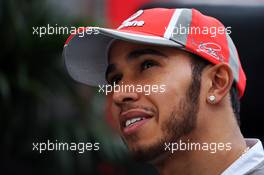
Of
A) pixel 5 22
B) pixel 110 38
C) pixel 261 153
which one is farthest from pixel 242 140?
pixel 5 22

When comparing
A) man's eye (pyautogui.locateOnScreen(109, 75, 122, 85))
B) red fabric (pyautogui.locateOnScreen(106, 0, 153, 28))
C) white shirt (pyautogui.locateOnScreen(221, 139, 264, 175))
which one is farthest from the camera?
red fabric (pyautogui.locateOnScreen(106, 0, 153, 28))

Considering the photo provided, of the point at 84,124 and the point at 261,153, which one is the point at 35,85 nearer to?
the point at 84,124

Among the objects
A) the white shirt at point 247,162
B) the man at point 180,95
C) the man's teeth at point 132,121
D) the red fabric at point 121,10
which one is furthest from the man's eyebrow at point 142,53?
the red fabric at point 121,10

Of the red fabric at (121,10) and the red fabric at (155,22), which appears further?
the red fabric at (121,10)

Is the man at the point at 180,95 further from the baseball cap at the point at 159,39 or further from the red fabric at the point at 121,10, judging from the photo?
the red fabric at the point at 121,10

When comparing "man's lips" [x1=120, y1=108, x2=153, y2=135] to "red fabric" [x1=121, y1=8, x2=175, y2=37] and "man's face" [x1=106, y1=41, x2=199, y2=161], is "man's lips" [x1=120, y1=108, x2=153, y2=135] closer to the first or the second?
"man's face" [x1=106, y1=41, x2=199, y2=161]

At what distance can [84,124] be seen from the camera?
5.19 ft

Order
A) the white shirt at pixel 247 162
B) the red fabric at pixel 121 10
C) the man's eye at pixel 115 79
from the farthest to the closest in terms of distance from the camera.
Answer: the red fabric at pixel 121 10, the man's eye at pixel 115 79, the white shirt at pixel 247 162

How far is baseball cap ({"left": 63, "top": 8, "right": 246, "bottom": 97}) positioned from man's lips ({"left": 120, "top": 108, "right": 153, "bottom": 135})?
12 cm

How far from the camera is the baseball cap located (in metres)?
1.08

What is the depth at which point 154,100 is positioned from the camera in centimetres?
110

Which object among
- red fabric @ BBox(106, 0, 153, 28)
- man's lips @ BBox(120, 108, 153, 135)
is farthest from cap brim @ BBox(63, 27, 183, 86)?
red fabric @ BBox(106, 0, 153, 28)

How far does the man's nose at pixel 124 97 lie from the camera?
1.11 m

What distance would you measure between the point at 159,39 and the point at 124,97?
0.38 ft
